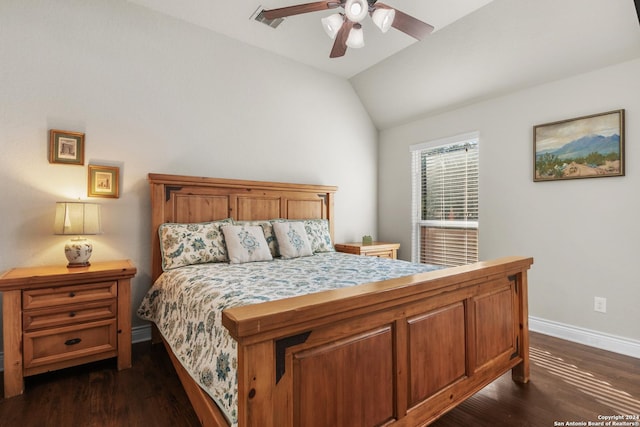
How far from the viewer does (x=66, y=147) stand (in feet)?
8.26

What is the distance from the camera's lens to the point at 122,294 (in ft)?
7.52

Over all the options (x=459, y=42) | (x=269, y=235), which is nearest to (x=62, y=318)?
(x=269, y=235)

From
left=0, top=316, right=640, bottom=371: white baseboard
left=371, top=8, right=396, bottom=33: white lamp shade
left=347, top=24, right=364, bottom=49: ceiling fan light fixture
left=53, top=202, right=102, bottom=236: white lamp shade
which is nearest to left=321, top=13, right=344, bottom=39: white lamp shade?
left=347, top=24, right=364, bottom=49: ceiling fan light fixture

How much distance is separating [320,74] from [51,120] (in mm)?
2749

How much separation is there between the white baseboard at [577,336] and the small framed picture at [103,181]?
1193 mm

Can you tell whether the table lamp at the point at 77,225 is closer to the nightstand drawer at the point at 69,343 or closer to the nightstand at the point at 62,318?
the nightstand at the point at 62,318

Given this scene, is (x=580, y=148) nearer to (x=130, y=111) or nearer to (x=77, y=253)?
(x=130, y=111)

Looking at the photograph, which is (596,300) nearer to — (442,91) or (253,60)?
(442,91)

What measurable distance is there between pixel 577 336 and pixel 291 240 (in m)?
2.62

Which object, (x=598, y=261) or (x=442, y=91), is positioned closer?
(x=598, y=261)

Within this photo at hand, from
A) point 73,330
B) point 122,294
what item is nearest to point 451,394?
point 122,294

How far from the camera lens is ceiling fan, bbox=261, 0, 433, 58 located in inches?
76.7

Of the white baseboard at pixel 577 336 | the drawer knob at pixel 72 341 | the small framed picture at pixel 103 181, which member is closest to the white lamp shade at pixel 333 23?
the small framed picture at pixel 103 181

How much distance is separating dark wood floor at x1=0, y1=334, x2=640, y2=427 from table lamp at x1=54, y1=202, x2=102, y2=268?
81 cm
